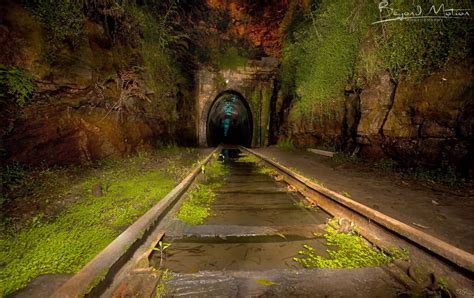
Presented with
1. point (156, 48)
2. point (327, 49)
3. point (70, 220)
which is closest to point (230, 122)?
point (156, 48)

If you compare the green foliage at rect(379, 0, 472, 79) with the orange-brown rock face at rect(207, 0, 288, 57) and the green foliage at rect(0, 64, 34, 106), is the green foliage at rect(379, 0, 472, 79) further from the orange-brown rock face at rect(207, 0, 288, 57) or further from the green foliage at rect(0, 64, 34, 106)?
the orange-brown rock face at rect(207, 0, 288, 57)

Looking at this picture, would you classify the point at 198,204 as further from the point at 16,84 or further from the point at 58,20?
the point at 58,20

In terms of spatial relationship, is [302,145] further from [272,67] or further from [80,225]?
[80,225]

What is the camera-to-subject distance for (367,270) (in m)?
2.12

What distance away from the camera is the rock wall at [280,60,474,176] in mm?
5074

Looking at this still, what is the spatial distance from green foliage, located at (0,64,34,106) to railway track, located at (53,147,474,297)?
3.74 m

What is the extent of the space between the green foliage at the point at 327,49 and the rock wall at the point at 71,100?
8.00 meters

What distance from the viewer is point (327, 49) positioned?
10914 millimetres

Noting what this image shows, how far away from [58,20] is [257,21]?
17782mm

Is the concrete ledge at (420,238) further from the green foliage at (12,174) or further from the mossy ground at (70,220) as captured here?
the green foliage at (12,174)

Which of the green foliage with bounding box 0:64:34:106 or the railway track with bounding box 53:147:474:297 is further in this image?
the green foliage with bounding box 0:64:34:106

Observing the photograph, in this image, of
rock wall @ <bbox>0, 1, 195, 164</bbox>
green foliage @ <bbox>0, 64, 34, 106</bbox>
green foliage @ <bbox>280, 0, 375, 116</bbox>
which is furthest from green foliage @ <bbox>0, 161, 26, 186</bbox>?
green foliage @ <bbox>280, 0, 375, 116</bbox>

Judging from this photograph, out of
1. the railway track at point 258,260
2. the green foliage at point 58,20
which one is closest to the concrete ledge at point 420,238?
the railway track at point 258,260

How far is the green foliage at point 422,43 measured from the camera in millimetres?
5258
